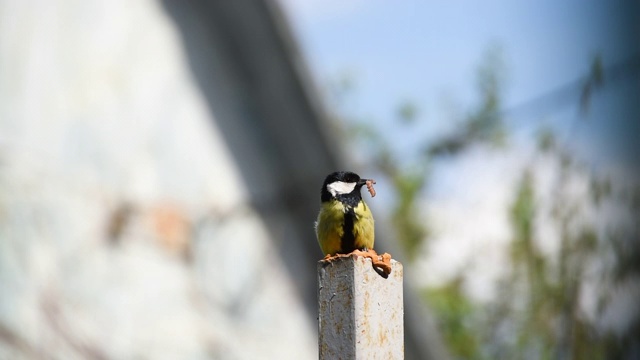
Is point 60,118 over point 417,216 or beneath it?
beneath

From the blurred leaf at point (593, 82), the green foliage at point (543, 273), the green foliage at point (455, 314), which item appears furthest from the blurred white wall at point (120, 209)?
the green foliage at point (455, 314)

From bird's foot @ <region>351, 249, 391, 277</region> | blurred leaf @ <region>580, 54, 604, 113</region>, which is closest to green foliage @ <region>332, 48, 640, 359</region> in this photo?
blurred leaf @ <region>580, 54, 604, 113</region>

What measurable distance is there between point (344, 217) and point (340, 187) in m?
0.11

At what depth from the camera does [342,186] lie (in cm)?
365

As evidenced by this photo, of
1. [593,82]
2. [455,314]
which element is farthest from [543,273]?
[455,314]

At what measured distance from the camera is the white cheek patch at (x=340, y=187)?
364cm

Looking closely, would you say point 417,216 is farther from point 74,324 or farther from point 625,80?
point 625,80

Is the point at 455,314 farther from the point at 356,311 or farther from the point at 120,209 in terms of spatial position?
the point at 356,311

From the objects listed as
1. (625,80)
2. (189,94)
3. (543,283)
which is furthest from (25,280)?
(625,80)

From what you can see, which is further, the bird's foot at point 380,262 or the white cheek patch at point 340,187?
the white cheek patch at point 340,187

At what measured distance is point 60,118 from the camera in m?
6.80

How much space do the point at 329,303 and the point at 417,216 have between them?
9771 millimetres

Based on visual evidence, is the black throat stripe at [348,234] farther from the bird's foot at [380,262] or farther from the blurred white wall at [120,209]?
the blurred white wall at [120,209]

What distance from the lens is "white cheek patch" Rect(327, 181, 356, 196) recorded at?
364cm
